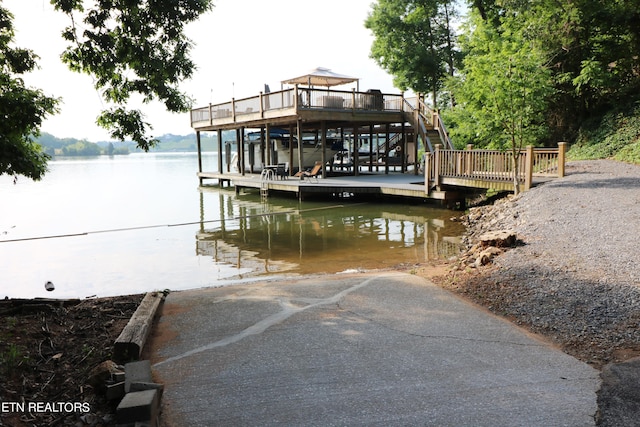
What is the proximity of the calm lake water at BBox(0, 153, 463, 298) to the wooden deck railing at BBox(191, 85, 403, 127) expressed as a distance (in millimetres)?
4330

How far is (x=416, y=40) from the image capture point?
33062 millimetres

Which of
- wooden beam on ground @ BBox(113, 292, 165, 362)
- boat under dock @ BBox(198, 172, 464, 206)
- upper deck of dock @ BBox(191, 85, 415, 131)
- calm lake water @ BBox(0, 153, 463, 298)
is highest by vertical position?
upper deck of dock @ BBox(191, 85, 415, 131)

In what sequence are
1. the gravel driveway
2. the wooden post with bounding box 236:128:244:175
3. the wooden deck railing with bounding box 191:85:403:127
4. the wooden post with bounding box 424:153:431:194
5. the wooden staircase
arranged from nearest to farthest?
the gravel driveway < the wooden post with bounding box 424:153:431:194 < the wooden deck railing with bounding box 191:85:403:127 < the wooden staircase < the wooden post with bounding box 236:128:244:175

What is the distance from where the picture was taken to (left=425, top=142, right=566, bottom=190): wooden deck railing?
15.4m

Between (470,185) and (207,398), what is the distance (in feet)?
46.9

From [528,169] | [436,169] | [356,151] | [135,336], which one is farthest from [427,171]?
[135,336]

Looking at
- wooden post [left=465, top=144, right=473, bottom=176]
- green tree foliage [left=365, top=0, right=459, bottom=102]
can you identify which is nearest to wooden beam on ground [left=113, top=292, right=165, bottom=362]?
wooden post [left=465, top=144, right=473, bottom=176]

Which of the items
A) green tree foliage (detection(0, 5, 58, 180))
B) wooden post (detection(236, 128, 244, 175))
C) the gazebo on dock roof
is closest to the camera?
green tree foliage (detection(0, 5, 58, 180))

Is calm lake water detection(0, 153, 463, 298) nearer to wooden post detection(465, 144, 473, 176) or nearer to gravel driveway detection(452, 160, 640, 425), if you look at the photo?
wooden post detection(465, 144, 473, 176)

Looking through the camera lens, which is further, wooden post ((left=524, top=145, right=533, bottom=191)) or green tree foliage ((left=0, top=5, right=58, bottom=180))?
wooden post ((left=524, top=145, right=533, bottom=191))

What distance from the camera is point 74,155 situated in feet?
511

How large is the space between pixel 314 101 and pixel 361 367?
18737mm

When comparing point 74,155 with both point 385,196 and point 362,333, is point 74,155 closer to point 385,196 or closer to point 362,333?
point 385,196

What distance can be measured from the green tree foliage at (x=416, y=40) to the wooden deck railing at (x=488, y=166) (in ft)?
54.1
